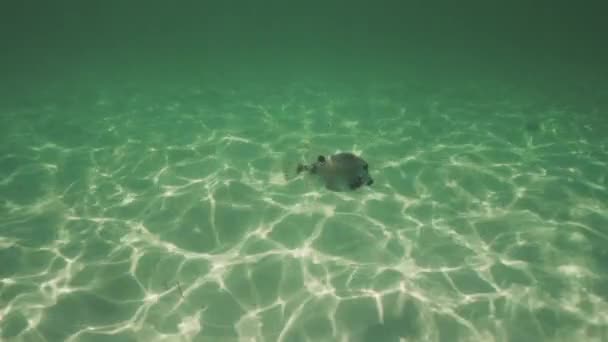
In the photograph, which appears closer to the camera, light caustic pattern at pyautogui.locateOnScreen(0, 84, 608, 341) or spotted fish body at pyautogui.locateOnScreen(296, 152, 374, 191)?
light caustic pattern at pyautogui.locateOnScreen(0, 84, 608, 341)

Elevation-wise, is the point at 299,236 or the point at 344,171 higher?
the point at 344,171

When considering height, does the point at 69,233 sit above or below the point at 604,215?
above

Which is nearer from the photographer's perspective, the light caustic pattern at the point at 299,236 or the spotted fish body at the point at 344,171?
the light caustic pattern at the point at 299,236

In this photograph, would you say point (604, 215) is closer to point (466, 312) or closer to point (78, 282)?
point (466, 312)

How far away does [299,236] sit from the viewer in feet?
21.5

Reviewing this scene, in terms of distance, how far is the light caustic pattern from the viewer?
509cm

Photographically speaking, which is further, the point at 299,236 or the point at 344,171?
the point at 299,236

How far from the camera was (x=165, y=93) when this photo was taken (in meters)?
17.5

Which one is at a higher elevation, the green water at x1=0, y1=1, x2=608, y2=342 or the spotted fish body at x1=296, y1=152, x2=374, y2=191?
the spotted fish body at x1=296, y1=152, x2=374, y2=191

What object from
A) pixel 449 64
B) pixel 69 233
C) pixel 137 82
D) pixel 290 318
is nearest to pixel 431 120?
pixel 290 318

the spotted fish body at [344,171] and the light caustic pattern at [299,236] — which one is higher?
the spotted fish body at [344,171]

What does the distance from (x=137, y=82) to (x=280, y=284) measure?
18641 millimetres

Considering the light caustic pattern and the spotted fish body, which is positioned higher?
the spotted fish body

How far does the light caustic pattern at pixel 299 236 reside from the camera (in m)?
5.09
